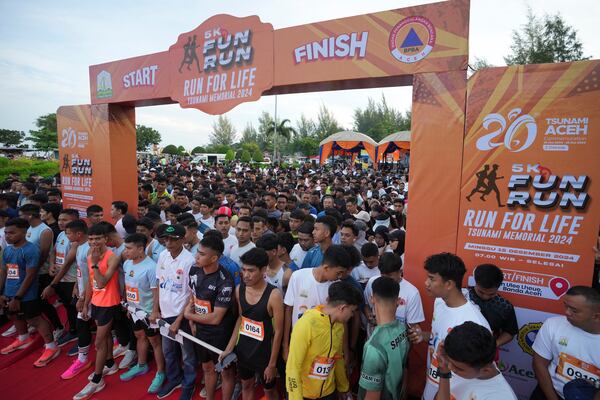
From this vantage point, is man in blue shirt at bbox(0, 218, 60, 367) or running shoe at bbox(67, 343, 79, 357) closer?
man in blue shirt at bbox(0, 218, 60, 367)

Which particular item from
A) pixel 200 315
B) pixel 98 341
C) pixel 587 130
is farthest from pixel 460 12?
pixel 98 341

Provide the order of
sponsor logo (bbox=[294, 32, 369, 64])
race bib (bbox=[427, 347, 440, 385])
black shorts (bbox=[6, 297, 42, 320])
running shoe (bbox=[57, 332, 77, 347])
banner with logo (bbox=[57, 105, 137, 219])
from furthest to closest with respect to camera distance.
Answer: banner with logo (bbox=[57, 105, 137, 219]) < running shoe (bbox=[57, 332, 77, 347]) < black shorts (bbox=[6, 297, 42, 320]) < sponsor logo (bbox=[294, 32, 369, 64]) < race bib (bbox=[427, 347, 440, 385])

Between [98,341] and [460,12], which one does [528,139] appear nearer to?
[460,12]

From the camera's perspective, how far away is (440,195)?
11.6ft

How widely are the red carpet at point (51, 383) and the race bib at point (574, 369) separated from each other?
299 cm

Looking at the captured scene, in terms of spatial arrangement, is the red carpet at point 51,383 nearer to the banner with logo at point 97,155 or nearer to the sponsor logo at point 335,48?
the banner with logo at point 97,155

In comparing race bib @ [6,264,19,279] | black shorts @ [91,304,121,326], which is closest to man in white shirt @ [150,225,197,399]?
black shorts @ [91,304,121,326]

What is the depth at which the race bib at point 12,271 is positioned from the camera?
455cm

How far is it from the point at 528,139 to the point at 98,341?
5085 millimetres

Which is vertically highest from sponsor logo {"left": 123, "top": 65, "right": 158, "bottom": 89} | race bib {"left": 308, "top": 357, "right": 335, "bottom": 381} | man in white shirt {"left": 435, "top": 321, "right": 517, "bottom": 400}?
sponsor logo {"left": 123, "top": 65, "right": 158, "bottom": 89}

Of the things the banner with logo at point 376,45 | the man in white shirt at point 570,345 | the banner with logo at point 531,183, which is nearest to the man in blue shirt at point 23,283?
the banner with logo at point 376,45

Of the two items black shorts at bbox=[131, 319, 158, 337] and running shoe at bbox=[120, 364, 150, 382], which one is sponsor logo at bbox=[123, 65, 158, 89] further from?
running shoe at bbox=[120, 364, 150, 382]

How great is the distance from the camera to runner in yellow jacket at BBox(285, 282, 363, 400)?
235 centimetres

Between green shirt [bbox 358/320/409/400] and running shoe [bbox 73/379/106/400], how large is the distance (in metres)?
3.35
